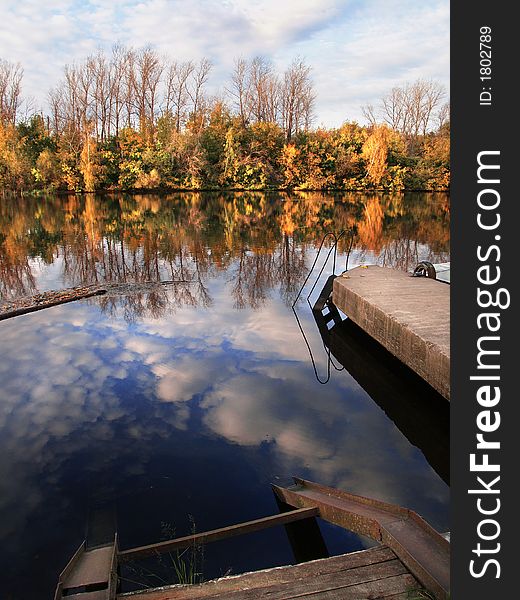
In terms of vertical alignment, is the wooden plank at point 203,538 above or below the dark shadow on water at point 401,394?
above

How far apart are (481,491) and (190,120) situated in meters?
60.4

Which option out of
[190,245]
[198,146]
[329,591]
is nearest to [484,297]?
[329,591]

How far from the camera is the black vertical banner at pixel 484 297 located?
5.66ft

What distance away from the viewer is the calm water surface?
457 cm

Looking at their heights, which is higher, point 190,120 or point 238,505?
point 190,120

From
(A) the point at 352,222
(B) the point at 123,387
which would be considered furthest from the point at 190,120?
(B) the point at 123,387

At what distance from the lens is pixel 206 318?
11078 mm

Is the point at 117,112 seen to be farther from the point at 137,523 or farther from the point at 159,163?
the point at 137,523

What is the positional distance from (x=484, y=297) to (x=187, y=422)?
205 inches

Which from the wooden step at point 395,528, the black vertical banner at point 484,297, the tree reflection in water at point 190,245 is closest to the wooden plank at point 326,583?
the wooden step at point 395,528

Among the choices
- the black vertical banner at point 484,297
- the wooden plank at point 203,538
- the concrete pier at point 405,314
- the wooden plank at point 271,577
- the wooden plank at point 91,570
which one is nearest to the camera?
the black vertical banner at point 484,297

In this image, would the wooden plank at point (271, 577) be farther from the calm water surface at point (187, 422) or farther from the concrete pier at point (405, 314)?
the concrete pier at point (405, 314)

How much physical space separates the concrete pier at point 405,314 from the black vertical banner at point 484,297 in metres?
4.45

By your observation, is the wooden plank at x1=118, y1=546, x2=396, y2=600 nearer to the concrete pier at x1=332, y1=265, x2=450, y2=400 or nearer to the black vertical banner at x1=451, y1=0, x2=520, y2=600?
the black vertical banner at x1=451, y1=0, x2=520, y2=600
